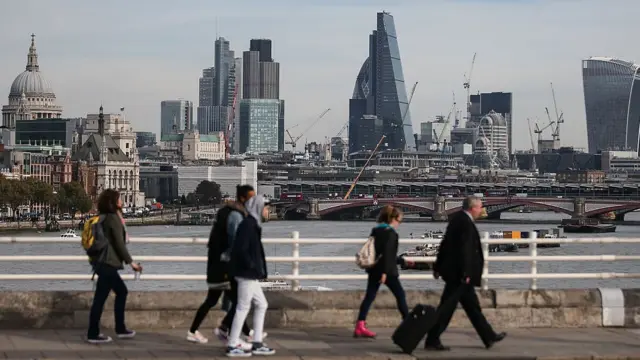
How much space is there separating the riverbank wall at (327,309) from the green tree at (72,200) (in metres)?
92.5

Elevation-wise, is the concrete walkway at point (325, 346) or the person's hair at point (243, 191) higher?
the person's hair at point (243, 191)

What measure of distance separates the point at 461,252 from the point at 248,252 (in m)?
1.56

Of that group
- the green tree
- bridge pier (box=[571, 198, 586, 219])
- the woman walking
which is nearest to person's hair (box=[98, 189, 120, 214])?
the woman walking

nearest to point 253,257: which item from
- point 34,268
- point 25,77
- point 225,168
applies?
point 34,268

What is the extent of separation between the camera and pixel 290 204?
12044cm

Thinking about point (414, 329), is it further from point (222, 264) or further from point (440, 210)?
point (440, 210)

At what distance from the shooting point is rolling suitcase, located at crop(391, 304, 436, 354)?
35.4ft

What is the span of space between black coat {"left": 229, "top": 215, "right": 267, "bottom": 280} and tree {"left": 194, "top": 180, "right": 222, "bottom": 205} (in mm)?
140484

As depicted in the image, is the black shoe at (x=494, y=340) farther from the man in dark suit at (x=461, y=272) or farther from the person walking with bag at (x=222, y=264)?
the person walking with bag at (x=222, y=264)

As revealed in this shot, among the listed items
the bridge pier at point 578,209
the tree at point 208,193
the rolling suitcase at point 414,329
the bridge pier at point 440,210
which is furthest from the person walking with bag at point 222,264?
the tree at point 208,193

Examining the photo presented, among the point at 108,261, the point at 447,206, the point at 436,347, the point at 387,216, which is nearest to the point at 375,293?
the point at 387,216

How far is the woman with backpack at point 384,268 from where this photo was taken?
36.9ft

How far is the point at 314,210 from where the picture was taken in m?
117

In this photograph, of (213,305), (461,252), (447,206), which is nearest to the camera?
(461,252)
